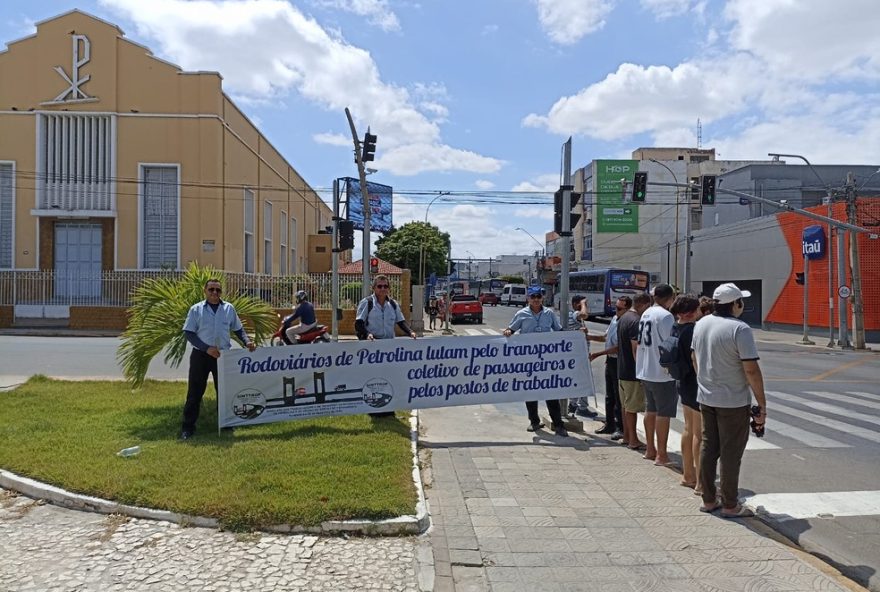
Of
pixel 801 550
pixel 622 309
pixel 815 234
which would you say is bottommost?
pixel 801 550

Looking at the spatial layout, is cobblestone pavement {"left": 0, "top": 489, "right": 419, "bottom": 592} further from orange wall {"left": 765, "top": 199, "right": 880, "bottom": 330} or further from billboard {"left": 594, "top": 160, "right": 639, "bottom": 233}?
billboard {"left": 594, "top": 160, "right": 639, "bottom": 233}

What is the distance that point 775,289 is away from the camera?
36.7 m

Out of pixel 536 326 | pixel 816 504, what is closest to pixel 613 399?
pixel 536 326

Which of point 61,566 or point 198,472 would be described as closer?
point 61,566

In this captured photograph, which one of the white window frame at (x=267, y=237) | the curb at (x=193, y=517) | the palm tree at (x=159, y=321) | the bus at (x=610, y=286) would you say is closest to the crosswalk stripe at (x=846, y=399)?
the curb at (x=193, y=517)

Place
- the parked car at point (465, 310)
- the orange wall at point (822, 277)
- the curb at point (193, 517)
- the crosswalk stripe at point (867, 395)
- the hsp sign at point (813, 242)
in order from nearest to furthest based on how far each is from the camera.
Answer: the curb at point (193, 517) < the crosswalk stripe at point (867, 395) < the orange wall at point (822, 277) < the hsp sign at point (813, 242) < the parked car at point (465, 310)

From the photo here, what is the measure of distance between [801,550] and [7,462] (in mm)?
6756

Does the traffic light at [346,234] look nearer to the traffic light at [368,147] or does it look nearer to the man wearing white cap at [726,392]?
the traffic light at [368,147]

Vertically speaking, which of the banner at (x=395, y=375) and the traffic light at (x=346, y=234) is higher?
the traffic light at (x=346, y=234)

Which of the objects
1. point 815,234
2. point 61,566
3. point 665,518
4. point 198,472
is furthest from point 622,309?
point 815,234

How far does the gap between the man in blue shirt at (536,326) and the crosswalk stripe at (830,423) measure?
3.16 m

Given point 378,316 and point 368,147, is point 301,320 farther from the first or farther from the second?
point 368,147

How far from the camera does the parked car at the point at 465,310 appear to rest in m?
38.4

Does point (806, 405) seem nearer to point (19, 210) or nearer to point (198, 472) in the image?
point (198, 472)
